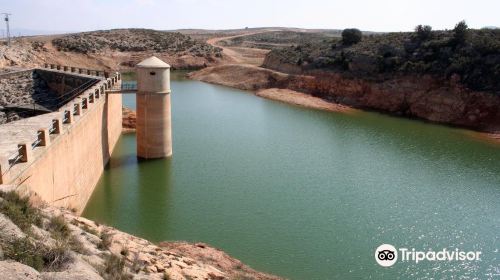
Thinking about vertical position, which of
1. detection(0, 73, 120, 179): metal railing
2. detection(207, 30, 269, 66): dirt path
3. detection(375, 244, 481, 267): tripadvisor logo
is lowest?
detection(375, 244, 481, 267): tripadvisor logo

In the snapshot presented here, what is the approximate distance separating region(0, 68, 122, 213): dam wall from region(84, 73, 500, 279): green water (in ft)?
4.25

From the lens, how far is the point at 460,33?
157 ft

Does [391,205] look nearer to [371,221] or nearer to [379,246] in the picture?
[371,221]

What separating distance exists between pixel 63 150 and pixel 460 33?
143 ft

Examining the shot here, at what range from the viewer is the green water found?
16.5 metres

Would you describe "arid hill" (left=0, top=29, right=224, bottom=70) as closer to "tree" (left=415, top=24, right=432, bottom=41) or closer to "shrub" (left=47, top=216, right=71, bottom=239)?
"tree" (left=415, top=24, right=432, bottom=41)

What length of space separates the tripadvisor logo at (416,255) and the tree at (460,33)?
3668 cm

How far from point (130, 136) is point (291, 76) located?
30.4 metres

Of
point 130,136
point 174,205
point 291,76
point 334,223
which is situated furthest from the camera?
point 291,76

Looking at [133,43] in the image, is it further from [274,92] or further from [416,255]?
[416,255]

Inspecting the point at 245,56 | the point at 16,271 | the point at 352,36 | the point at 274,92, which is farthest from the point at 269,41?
the point at 16,271

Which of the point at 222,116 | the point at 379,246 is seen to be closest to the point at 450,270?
the point at 379,246

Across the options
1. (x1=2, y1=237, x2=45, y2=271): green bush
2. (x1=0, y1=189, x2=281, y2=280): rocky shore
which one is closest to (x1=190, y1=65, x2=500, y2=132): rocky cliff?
(x1=0, y1=189, x2=281, y2=280): rocky shore

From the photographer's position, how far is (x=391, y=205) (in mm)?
21031
